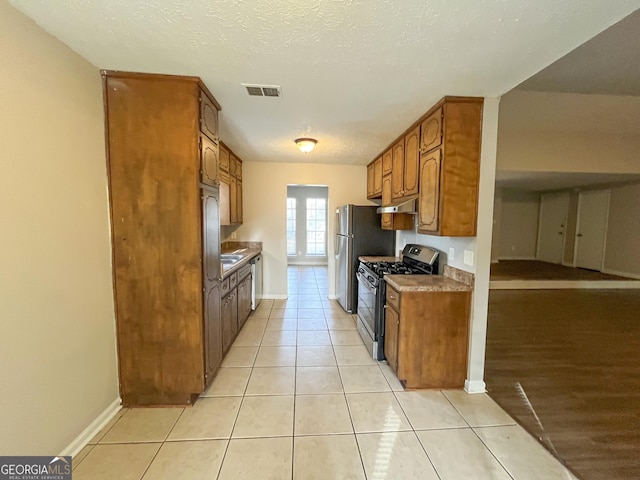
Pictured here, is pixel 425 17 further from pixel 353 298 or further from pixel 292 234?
pixel 292 234

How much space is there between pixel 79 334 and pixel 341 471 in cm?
174

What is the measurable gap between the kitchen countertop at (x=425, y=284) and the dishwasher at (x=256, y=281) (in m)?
2.12

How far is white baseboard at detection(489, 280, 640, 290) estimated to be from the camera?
548 centimetres

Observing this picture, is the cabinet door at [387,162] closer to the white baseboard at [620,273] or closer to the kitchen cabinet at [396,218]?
the kitchen cabinet at [396,218]

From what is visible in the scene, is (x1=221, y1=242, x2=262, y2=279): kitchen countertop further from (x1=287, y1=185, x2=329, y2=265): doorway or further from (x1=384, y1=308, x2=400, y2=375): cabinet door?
(x1=287, y1=185, x2=329, y2=265): doorway

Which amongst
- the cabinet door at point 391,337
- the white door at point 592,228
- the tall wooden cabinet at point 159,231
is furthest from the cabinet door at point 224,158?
the white door at point 592,228

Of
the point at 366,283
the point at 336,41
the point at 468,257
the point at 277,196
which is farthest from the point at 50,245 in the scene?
the point at 277,196

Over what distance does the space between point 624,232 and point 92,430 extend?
9.90 m

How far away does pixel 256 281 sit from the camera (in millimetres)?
4191

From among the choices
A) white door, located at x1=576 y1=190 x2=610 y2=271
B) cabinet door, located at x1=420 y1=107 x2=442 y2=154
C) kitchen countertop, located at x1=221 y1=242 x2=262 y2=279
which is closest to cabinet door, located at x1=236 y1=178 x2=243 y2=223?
kitchen countertop, located at x1=221 y1=242 x2=262 y2=279

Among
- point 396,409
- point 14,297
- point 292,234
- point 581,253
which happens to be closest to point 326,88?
point 14,297

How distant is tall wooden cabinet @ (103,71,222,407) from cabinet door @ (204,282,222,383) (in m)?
0.05

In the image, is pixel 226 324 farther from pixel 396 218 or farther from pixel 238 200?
pixel 396 218

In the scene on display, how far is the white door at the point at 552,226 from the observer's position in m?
7.71
